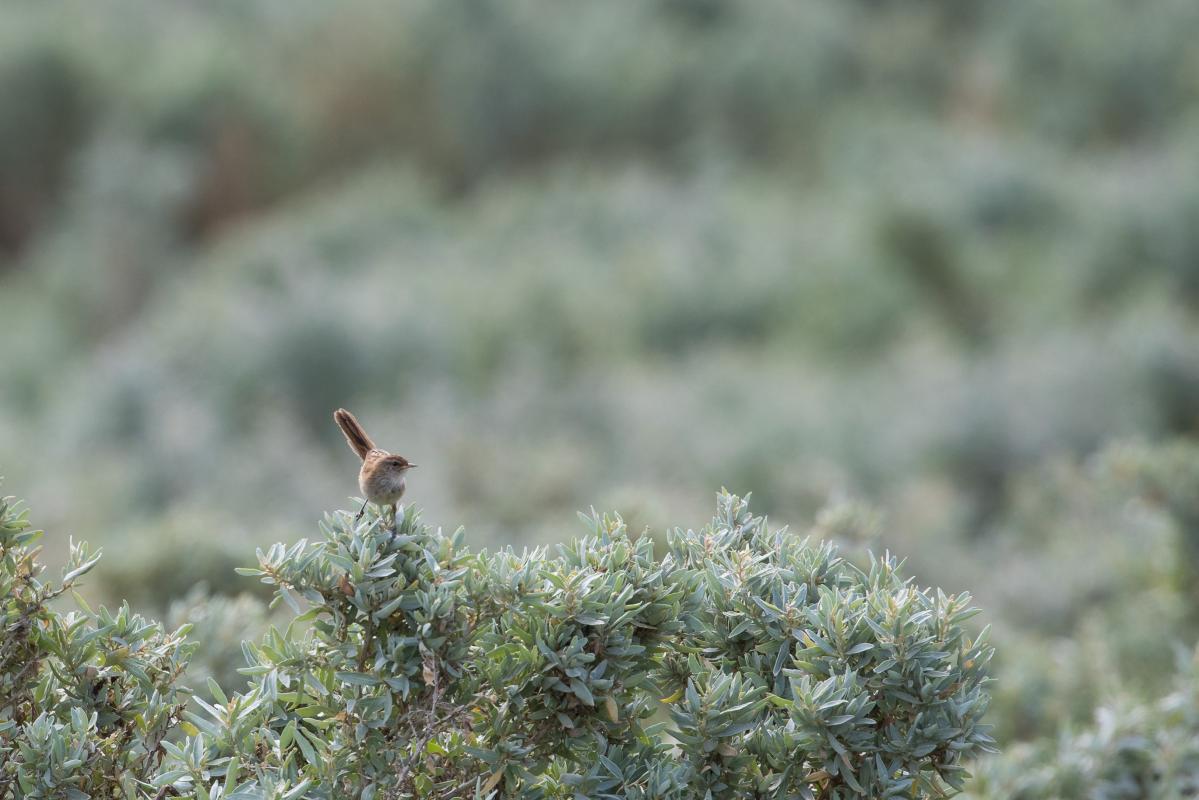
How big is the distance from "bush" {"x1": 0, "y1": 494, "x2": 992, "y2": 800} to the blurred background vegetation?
1135mm

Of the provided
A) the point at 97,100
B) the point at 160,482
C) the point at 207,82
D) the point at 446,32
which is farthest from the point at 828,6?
the point at 160,482

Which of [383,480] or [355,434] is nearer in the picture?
[383,480]

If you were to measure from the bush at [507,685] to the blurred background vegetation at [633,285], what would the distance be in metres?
1.14

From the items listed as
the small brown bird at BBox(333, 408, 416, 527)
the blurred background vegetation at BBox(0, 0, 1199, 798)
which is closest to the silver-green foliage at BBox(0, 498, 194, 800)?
the small brown bird at BBox(333, 408, 416, 527)

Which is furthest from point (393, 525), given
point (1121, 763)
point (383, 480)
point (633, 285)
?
point (633, 285)

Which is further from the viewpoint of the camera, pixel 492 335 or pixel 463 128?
pixel 463 128

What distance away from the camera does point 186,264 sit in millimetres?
16672

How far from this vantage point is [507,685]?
196 centimetres

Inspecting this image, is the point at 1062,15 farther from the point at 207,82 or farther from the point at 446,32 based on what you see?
the point at 207,82

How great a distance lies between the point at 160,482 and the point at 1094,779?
6.94 metres

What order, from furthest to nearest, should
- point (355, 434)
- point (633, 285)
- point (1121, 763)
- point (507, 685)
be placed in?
point (633, 285) → point (1121, 763) → point (355, 434) → point (507, 685)

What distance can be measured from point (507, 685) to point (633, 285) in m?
13.1

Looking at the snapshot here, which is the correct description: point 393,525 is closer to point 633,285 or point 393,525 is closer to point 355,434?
point 355,434

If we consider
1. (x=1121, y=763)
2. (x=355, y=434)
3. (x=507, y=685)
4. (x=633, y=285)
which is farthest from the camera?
(x=633, y=285)
